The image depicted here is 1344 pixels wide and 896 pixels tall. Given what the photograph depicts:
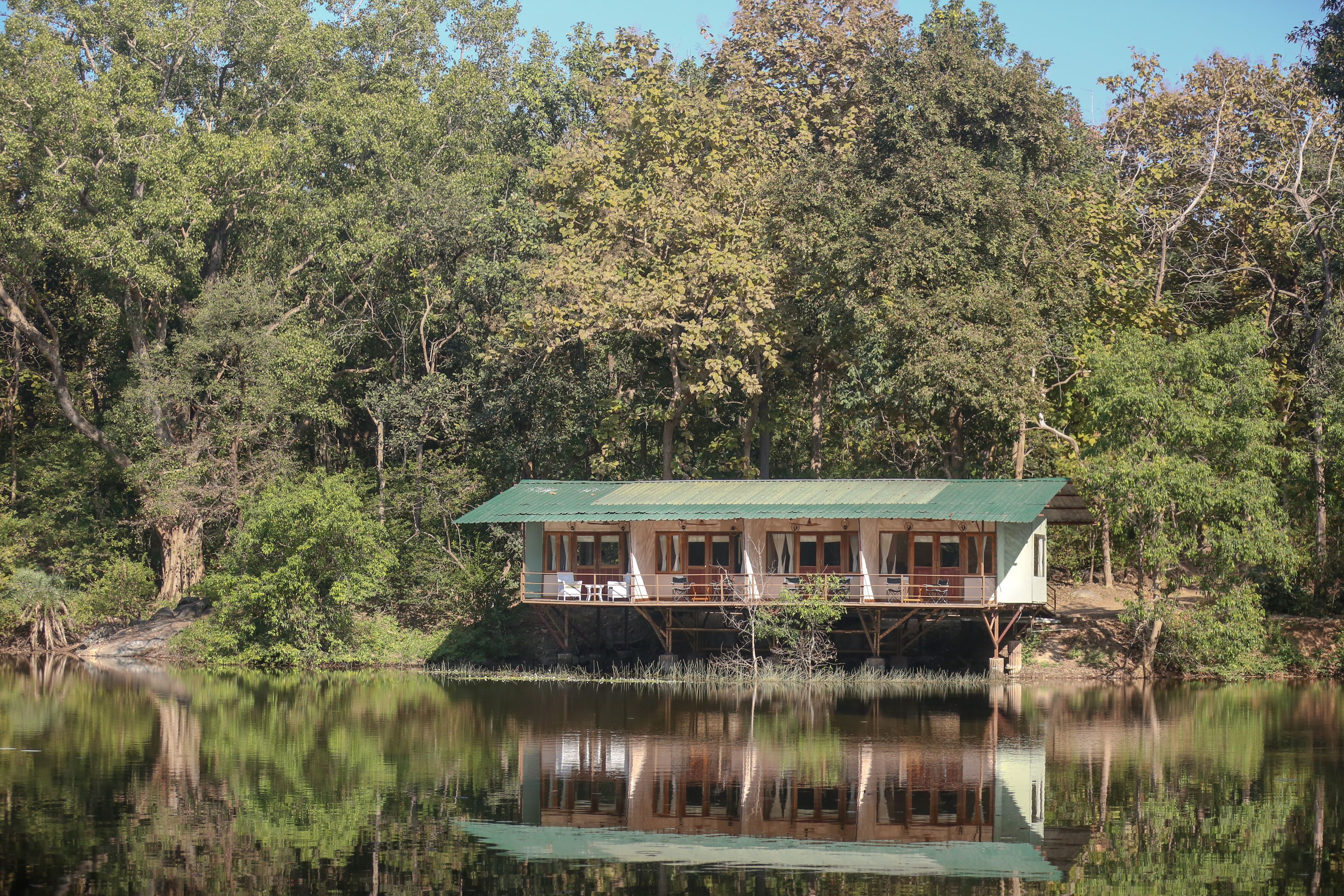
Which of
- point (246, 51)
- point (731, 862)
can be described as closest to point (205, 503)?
point (246, 51)

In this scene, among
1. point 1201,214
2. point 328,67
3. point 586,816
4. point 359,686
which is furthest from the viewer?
point 328,67

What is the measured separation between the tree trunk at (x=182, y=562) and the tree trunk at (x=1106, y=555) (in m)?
29.6

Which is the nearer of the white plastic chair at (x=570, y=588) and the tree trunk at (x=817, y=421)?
the white plastic chair at (x=570, y=588)

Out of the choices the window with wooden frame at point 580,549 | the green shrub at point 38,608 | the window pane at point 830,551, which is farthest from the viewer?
the green shrub at point 38,608

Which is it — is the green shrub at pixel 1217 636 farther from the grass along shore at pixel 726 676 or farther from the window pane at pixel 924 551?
the window pane at pixel 924 551

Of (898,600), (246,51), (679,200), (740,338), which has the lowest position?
(898,600)

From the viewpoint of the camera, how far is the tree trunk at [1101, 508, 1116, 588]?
44062mm

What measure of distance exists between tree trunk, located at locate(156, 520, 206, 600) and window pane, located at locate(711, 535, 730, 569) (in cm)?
1887

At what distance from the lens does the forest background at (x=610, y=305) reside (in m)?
41.8

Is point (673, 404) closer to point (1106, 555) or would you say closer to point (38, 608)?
point (1106, 555)

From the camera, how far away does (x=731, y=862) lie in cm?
1827

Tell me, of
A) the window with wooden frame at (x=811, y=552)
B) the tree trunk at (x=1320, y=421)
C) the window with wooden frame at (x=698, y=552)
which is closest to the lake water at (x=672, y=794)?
the window with wooden frame at (x=811, y=552)

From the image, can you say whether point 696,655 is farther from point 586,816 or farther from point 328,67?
point 328,67

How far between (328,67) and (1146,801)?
146ft
